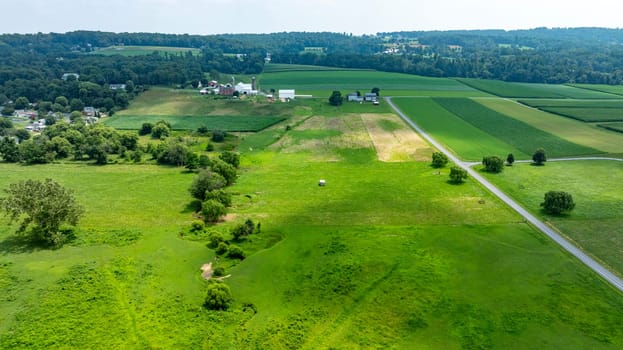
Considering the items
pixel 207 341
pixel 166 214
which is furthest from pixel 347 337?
pixel 166 214

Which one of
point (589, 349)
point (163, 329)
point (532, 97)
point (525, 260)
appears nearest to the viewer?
point (589, 349)

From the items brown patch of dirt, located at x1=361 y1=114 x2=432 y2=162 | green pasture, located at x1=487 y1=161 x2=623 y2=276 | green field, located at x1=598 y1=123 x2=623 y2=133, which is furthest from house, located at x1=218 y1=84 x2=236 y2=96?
green field, located at x1=598 y1=123 x2=623 y2=133

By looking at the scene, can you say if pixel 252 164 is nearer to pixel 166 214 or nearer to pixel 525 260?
pixel 166 214

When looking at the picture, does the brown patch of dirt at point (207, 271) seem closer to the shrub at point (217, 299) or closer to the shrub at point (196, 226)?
the shrub at point (217, 299)

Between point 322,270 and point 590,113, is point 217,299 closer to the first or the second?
point 322,270

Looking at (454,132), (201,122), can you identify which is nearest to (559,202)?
(454,132)

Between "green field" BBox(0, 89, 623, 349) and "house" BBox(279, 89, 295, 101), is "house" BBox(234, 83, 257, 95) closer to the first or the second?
"house" BBox(279, 89, 295, 101)

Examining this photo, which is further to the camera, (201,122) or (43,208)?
(201,122)
